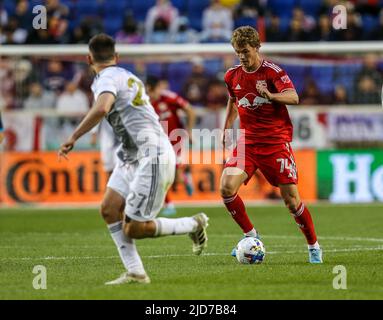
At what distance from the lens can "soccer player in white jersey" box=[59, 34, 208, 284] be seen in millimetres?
8398

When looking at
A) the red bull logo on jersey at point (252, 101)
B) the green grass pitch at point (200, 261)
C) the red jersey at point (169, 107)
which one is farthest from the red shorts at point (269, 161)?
the red jersey at point (169, 107)

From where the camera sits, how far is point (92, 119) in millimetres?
8023

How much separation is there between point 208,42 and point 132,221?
43.3 feet

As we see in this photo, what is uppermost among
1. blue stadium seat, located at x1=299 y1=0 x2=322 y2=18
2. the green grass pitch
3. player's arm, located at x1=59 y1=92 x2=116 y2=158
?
blue stadium seat, located at x1=299 y1=0 x2=322 y2=18

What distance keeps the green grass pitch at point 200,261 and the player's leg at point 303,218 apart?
15 centimetres

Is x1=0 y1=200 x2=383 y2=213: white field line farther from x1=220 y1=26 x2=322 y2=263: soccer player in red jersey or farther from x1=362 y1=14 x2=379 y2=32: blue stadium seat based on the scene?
x1=220 y1=26 x2=322 y2=263: soccer player in red jersey

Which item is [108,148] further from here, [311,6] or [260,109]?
[311,6]

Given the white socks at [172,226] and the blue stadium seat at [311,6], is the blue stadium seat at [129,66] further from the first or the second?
the white socks at [172,226]

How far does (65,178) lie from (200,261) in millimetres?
9912

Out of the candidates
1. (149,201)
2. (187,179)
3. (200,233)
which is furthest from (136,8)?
(149,201)

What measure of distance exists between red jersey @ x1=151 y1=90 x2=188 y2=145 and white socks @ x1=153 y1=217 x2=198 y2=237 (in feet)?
29.0

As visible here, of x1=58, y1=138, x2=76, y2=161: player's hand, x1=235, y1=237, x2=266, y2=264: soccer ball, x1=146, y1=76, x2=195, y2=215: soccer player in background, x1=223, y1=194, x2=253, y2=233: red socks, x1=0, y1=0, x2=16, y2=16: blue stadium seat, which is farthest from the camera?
x1=0, y1=0, x2=16, y2=16: blue stadium seat

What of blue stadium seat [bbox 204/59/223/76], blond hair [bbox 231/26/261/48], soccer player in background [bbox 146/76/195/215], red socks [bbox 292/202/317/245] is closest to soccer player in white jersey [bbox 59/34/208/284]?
blond hair [bbox 231/26/261/48]
